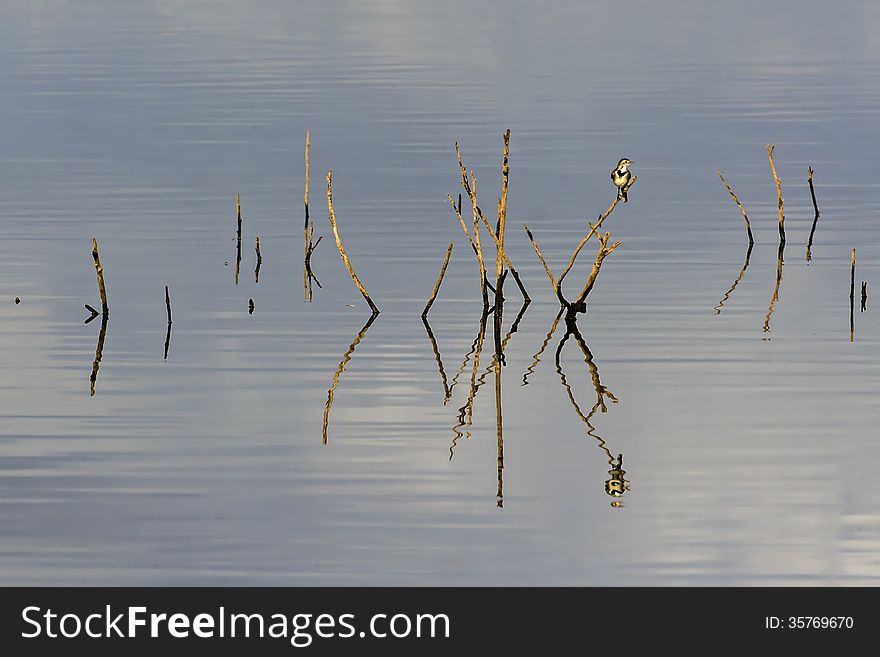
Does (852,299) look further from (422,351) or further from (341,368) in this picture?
(341,368)

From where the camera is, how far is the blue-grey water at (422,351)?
14.6 meters

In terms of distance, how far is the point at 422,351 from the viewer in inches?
819

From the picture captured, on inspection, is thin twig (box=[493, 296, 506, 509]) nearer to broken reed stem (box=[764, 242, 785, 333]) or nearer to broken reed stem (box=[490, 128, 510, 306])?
broken reed stem (box=[490, 128, 510, 306])

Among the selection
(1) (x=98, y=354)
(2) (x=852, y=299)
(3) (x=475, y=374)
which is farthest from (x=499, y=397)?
(2) (x=852, y=299)

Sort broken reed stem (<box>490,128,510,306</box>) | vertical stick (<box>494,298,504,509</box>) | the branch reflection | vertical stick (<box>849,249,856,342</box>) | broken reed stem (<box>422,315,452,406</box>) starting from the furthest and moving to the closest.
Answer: vertical stick (<box>849,249,856,342</box>) → broken reed stem (<box>490,128,510,306</box>) → broken reed stem (<box>422,315,452,406</box>) → the branch reflection → vertical stick (<box>494,298,504,509</box>)

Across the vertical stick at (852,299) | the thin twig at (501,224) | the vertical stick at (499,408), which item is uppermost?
the thin twig at (501,224)

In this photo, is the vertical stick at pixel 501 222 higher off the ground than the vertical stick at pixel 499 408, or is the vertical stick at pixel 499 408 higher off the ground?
the vertical stick at pixel 501 222

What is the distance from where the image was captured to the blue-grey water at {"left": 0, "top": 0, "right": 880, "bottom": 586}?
1462 cm

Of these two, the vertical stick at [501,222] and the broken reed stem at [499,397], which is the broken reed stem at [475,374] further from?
the vertical stick at [501,222]

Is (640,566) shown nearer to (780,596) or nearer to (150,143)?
(780,596)

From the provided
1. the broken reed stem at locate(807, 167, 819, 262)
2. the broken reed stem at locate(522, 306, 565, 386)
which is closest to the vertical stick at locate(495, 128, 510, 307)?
the broken reed stem at locate(522, 306, 565, 386)

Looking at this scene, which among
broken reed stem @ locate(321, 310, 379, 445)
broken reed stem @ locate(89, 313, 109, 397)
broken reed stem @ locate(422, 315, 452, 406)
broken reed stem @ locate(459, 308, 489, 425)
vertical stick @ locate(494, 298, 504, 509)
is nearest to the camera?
vertical stick @ locate(494, 298, 504, 509)

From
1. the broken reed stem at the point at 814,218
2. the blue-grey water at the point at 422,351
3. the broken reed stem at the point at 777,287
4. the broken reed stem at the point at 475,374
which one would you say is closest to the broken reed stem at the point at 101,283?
the blue-grey water at the point at 422,351

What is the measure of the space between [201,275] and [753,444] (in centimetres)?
958
